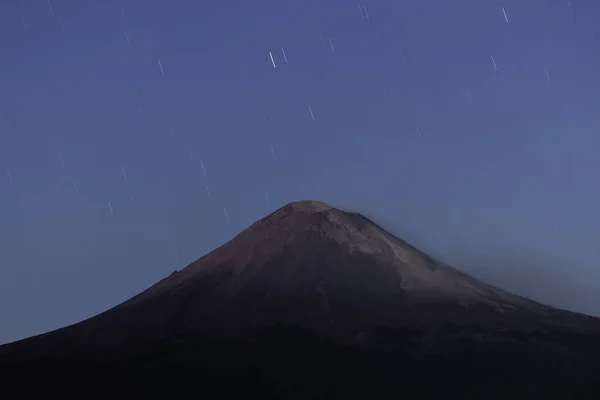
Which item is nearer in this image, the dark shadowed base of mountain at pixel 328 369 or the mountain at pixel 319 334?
the dark shadowed base of mountain at pixel 328 369

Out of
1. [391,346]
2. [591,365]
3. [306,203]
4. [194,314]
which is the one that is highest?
[306,203]

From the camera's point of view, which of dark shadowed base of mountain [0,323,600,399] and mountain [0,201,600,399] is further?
mountain [0,201,600,399]

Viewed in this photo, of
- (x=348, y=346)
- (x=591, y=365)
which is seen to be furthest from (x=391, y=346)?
(x=591, y=365)

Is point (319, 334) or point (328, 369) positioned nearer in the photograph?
point (328, 369)

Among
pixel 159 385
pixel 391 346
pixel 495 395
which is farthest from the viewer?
pixel 391 346

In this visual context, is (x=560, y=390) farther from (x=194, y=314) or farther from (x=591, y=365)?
Result: (x=194, y=314)
